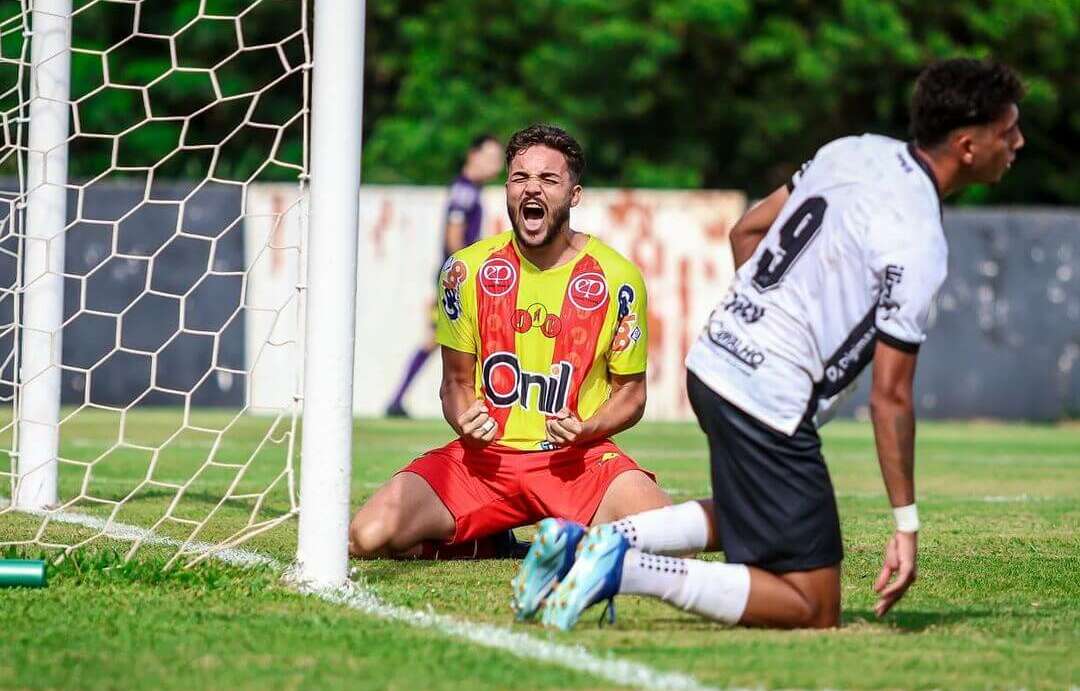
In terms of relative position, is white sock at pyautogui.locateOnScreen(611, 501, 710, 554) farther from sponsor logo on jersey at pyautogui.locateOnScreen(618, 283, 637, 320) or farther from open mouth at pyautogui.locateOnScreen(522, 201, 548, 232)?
open mouth at pyautogui.locateOnScreen(522, 201, 548, 232)

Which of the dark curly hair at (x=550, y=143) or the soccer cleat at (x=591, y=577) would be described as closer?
the soccer cleat at (x=591, y=577)

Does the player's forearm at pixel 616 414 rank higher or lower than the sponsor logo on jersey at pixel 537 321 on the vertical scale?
lower

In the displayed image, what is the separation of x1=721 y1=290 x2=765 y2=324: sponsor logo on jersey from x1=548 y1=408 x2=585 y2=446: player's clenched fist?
A: 1.35 meters

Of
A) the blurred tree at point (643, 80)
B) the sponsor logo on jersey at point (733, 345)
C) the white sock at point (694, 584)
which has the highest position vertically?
the blurred tree at point (643, 80)

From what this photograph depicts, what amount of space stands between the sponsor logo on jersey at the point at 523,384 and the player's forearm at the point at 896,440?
6.93 ft

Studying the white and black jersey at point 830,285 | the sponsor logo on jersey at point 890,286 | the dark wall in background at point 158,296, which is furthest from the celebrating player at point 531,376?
the dark wall in background at point 158,296

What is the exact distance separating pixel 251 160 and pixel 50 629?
19564mm

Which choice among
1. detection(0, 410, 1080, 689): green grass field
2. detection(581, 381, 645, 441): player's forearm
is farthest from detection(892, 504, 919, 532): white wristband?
detection(581, 381, 645, 441): player's forearm

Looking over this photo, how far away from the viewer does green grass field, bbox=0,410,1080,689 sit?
4066mm

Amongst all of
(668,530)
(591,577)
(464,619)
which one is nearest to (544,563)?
(591,577)

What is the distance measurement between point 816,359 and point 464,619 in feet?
4.04

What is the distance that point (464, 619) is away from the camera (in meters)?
4.91

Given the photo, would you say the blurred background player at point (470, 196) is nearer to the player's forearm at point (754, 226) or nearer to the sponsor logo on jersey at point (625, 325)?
the sponsor logo on jersey at point (625, 325)

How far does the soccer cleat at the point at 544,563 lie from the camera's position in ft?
15.2
